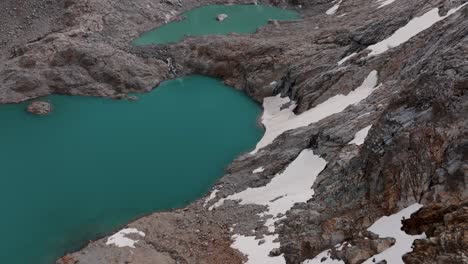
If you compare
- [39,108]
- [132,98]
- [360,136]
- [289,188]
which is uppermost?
[132,98]

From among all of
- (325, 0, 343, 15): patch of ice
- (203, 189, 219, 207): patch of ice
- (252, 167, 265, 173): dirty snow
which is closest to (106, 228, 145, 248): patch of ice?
(203, 189, 219, 207): patch of ice

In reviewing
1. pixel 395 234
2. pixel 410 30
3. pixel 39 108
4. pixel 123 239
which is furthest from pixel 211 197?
pixel 39 108

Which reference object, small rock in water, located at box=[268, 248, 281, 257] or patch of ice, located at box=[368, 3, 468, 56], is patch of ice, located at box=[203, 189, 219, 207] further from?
patch of ice, located at box=[368, 3, 468, 56]

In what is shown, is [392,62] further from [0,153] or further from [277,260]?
[0,153]

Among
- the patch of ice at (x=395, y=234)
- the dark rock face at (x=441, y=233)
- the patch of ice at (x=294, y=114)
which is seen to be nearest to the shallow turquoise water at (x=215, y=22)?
the patch of ice at (x=294, y=114)

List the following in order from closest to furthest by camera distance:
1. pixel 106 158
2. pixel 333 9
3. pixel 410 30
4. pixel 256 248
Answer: pixel 256 248 → pixel 410 30 → pixel 106 158 → pixel 333 9

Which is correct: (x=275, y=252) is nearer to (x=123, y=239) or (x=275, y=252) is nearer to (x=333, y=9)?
(x=123, y=239)

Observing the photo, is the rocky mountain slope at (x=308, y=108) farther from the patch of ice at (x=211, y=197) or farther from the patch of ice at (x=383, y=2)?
the patch of ice at (x=383, y=2)
